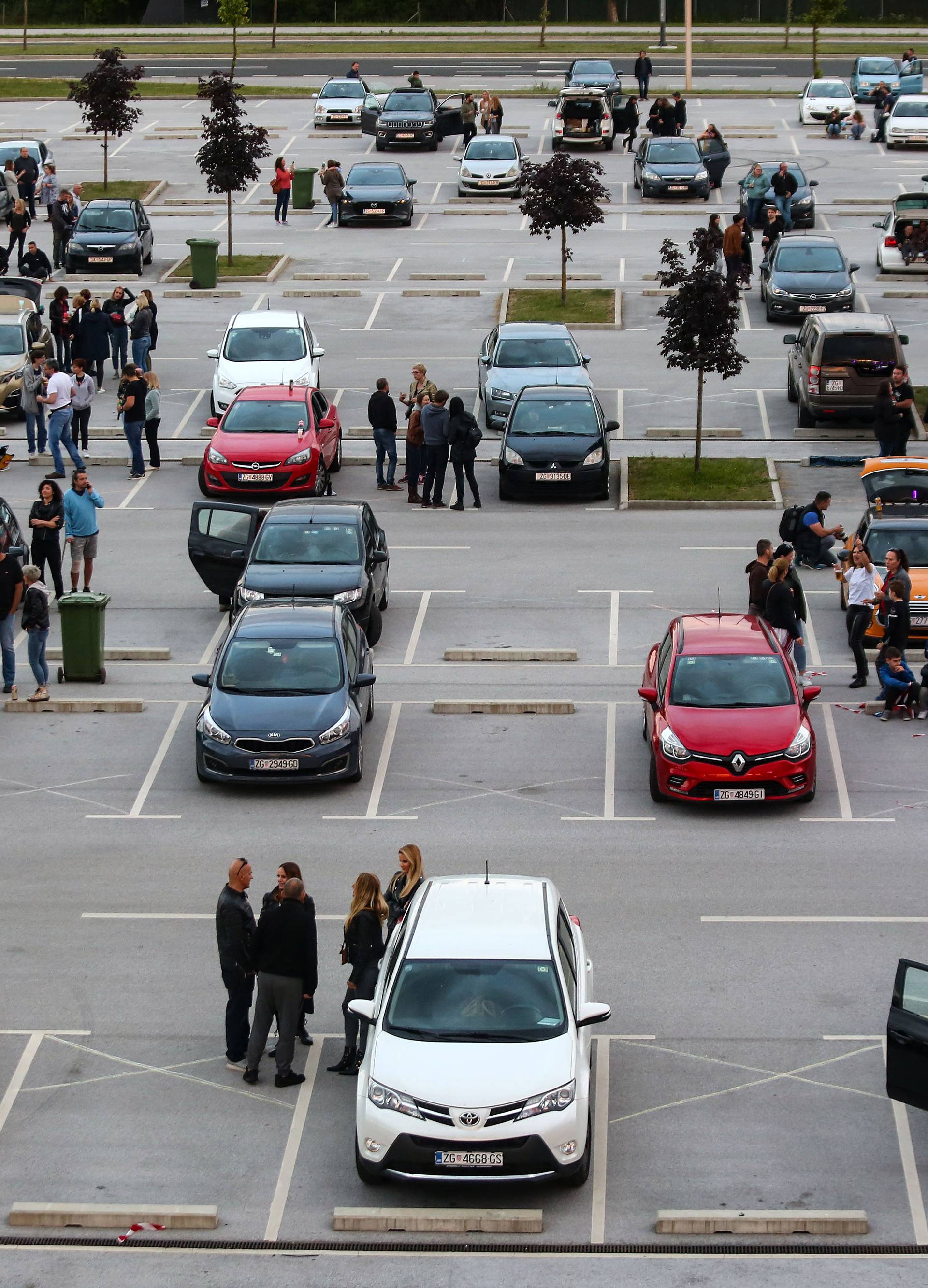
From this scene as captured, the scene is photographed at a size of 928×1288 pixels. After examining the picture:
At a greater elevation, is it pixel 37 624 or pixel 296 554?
pixel 296 554

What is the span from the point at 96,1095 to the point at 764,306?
29.3 metres

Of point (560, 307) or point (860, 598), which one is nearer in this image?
point (860, 598)

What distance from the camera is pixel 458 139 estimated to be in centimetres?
5834

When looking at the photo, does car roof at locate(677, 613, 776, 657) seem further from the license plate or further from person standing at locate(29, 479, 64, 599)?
the license plate

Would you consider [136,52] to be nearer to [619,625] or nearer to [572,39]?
[572,39]

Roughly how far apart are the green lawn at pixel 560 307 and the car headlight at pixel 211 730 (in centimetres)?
1997

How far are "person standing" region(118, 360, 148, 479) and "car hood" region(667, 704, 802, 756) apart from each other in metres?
12.8

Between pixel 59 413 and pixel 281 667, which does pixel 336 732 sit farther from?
pixel 59 413

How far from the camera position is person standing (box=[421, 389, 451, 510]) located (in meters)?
27.8

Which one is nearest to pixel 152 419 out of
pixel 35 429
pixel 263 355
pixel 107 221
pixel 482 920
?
pixel 35 429

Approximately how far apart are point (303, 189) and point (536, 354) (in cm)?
1770

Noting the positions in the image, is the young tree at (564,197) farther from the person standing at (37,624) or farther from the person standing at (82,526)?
the person standing at (37,624)

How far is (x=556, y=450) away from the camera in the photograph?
28.8m

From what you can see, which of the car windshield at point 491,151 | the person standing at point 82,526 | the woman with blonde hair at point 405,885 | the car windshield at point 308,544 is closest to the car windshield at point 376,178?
the car windshield at point 491,151
